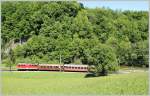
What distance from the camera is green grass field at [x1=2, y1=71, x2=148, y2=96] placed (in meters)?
2.60

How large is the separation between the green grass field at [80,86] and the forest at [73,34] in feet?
1.05

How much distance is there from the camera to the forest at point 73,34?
3.27 m

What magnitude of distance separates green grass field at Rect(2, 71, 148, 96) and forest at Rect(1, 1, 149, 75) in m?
0.32

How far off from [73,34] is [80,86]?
1060mm

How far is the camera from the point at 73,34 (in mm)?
3713

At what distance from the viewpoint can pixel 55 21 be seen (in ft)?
11.4

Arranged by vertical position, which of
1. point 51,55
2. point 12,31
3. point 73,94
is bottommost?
point 73,94

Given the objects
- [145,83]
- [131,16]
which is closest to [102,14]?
[131,16]

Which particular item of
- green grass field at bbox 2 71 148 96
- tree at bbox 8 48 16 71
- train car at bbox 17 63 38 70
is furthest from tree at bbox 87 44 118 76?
tree at bbox 8 48 16 71

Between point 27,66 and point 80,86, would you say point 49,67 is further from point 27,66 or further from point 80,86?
point 80,86

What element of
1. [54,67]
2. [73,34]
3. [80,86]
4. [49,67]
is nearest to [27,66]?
[49,67]

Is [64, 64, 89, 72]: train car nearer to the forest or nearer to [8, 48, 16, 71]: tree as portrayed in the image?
the forest

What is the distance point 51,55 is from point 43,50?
4.0 inches

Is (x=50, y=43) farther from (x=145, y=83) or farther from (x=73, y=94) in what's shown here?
(x=145, y=83)
